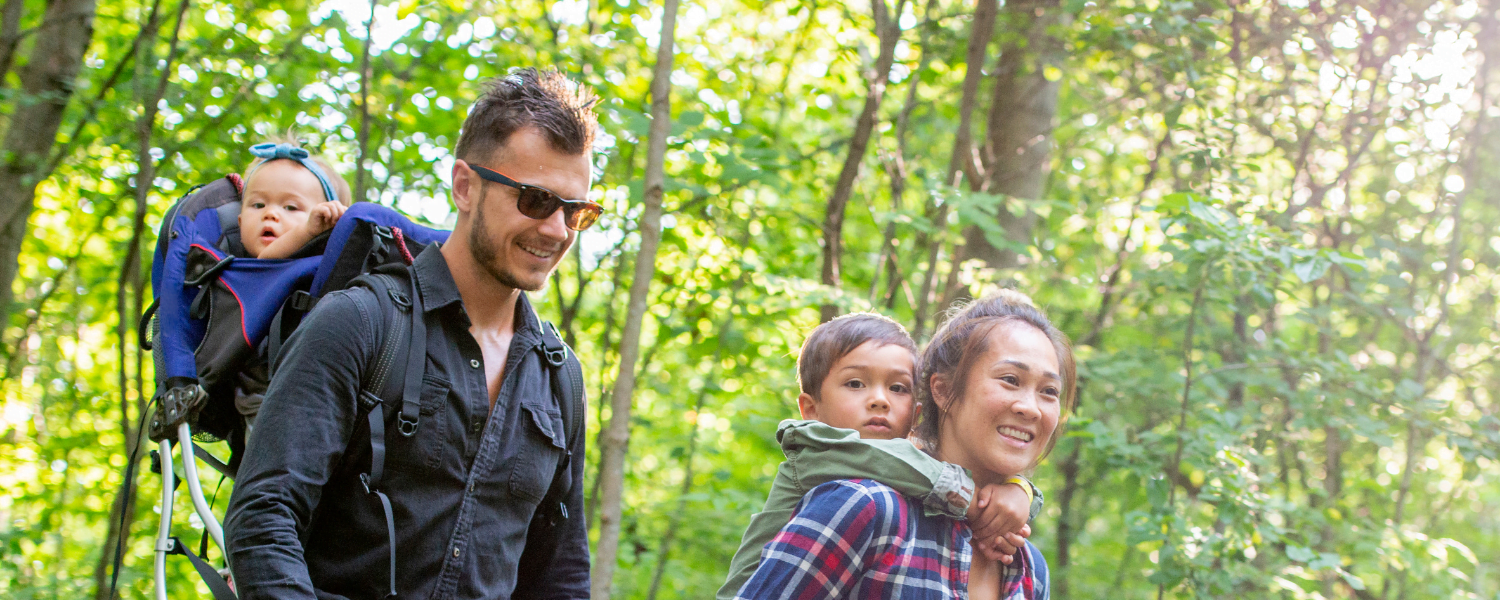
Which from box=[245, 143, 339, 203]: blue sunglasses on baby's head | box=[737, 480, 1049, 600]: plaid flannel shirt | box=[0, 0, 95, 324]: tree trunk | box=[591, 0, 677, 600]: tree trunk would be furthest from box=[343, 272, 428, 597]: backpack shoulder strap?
box=[0, 0, 95, 324]: tree trunk

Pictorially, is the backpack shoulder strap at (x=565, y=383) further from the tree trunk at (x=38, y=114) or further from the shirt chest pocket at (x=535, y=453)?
the tree trunk at (x=38, y=114)

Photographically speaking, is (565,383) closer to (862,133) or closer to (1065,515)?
(862,133)

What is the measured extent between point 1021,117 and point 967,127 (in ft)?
3.08

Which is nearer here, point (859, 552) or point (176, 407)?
point (859, 552)

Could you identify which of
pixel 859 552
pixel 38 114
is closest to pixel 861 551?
pixel 859 552

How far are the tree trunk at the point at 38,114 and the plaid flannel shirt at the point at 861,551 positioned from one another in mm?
4637

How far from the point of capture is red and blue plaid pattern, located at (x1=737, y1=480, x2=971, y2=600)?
1.52m

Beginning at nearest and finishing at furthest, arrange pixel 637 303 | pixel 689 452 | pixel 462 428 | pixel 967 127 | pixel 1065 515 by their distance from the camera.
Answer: pixel 462 428, pixel 637 303, pixel 967 127, pixel 689 452, pixel 1065 515

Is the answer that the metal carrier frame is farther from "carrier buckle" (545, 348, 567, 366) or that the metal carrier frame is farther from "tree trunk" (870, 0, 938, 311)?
"tree trunk" (870, 0, 938, 311)

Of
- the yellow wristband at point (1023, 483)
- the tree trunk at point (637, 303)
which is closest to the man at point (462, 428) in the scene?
the yellow wristband at point (1023, 483)

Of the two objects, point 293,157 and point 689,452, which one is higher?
point 293,157

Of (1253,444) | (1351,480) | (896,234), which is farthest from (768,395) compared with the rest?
(1351,480)

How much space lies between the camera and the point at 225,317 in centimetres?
192

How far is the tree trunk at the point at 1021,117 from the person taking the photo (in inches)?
215
